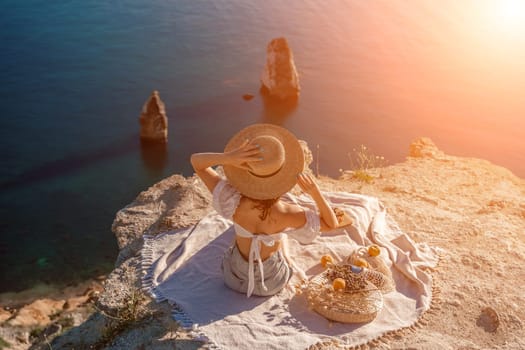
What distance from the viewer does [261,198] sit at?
610cm

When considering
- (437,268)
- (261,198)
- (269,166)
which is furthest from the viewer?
(437,268)

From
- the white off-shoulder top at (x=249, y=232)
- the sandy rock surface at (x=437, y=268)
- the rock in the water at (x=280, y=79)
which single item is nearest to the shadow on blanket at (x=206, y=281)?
the sandy rock surface at (x=437, y=268)

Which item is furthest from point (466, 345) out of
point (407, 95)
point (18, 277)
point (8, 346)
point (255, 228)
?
point (407, 95)

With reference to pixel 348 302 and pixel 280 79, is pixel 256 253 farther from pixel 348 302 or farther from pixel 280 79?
pixel 280 79

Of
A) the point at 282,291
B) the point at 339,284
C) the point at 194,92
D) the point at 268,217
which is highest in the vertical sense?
the point at 268,217

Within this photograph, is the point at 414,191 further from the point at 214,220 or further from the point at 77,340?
the point at 77,340

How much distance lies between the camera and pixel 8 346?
1103cm

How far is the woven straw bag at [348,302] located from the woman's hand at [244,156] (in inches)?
83.1

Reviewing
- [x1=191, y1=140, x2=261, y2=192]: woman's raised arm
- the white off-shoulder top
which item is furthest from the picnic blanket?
[x1=191, y1=140, x2=261, y2=192]: woman's raised arm

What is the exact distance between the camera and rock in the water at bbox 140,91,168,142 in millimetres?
21969

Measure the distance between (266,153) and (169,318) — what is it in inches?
109

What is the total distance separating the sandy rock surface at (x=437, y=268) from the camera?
22.3ft

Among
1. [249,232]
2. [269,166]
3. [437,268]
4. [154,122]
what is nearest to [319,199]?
[269,166]

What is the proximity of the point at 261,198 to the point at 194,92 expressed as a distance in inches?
991
